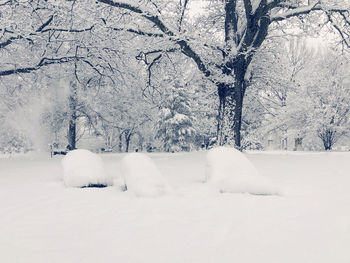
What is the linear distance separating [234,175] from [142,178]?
5.84ft

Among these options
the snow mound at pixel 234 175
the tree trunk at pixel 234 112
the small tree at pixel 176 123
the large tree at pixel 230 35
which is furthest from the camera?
the small tree at pixel 176 123

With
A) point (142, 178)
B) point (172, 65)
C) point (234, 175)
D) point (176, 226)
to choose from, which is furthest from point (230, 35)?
point (176, 226)

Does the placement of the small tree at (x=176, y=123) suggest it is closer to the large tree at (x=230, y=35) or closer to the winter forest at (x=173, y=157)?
the winter forest at (x=173, y=157)

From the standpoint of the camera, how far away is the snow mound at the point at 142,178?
5.91 m

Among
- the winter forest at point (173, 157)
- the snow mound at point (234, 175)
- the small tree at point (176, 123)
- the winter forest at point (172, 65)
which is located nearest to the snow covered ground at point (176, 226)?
the winter forest at point (173, 157)

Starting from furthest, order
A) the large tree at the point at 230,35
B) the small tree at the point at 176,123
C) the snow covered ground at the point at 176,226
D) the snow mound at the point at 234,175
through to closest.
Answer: the small tree at the point at 176,123
the large tree at the point at 230,35
the snow mound at the point at 234,175
the snow covered ground at the point at 176,226

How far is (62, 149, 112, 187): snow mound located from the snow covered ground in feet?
0.94

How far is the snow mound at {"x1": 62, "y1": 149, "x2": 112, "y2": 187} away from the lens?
6.98 meters

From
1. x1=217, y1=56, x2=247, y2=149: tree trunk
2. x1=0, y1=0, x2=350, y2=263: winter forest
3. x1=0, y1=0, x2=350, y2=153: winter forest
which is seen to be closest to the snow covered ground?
x1=0, y1=0, x2=350, y2=263: winter forest

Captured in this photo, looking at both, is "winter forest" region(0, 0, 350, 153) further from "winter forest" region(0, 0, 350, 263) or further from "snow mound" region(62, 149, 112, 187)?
"snow mound" region(62, 149, 112, 187)

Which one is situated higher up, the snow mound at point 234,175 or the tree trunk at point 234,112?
the tree trunk at point 234,112

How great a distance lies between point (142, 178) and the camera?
616 cm

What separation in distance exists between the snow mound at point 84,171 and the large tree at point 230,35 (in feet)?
19.0

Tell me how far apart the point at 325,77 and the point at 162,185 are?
77.5 ft
